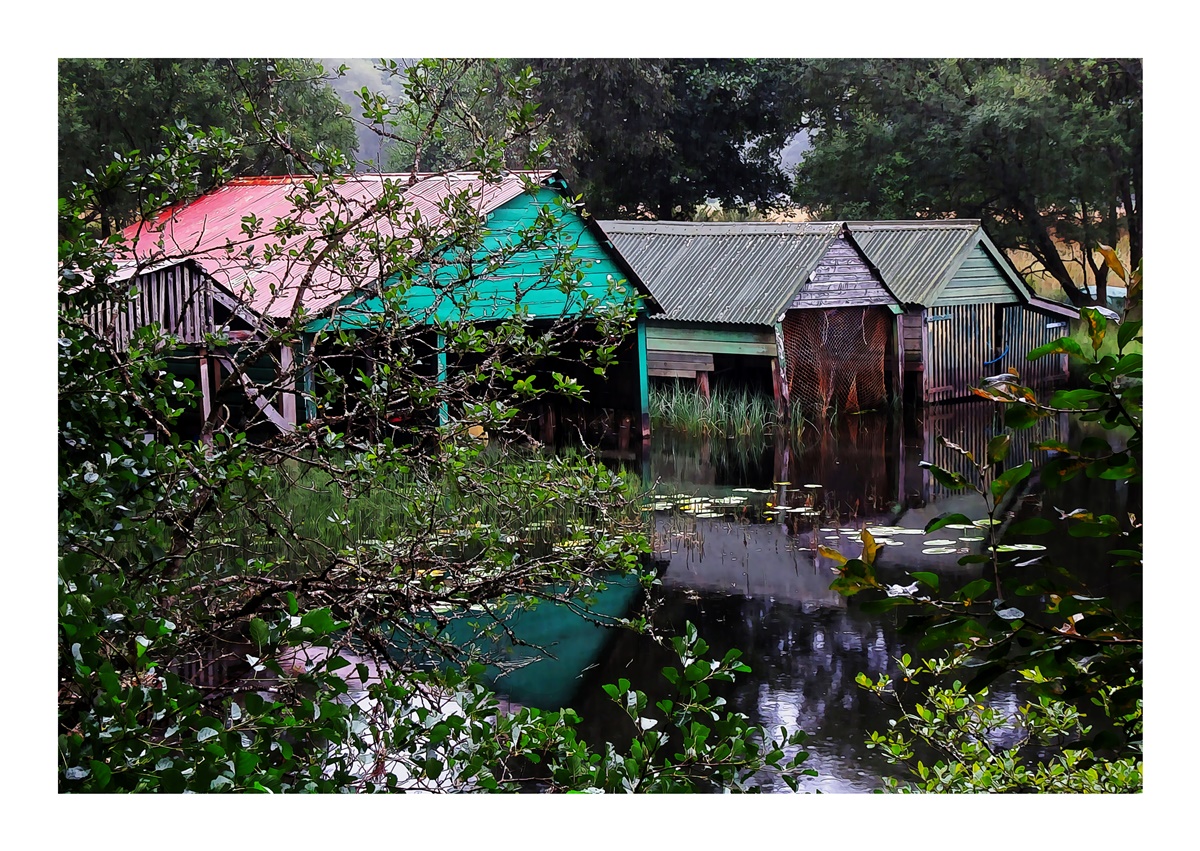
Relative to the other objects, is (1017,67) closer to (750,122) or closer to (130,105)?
(750,122)

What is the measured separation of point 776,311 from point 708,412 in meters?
0.37

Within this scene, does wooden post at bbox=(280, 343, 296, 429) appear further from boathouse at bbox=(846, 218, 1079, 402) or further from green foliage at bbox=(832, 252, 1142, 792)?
boathouse at bbox=(846, 218, 1079, 402)

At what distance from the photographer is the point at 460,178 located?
2.64 meters

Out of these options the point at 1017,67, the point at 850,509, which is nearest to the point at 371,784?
the point at 850,509

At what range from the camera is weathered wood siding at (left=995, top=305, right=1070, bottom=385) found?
2748 millimetres

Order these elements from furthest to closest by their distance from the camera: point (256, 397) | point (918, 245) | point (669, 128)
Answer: point (918, 245) < point (669, 128) < point (256, 397)

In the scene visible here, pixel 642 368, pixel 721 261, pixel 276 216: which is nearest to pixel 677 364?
pixel 642 368

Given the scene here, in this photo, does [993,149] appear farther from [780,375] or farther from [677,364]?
[677,364]

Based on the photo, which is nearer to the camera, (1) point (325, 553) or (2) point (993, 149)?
(1) point (325, 553)

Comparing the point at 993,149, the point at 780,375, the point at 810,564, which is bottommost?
the point at 810,564

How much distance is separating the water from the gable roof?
328mm

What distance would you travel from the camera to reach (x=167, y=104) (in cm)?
254

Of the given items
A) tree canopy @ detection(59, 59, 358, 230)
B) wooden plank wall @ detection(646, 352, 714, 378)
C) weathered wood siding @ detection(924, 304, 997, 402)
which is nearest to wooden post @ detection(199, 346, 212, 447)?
tree canopy @ detection(59, 59, 358, 230)

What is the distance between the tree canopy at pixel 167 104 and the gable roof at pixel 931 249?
1.33 metres
